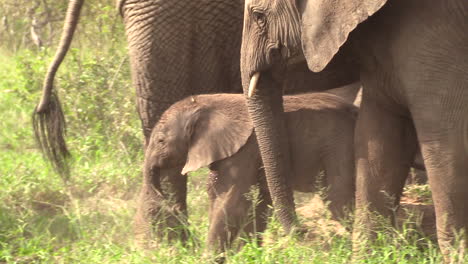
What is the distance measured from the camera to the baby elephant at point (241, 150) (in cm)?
420

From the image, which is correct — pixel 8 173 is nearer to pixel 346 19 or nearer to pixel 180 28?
pixel 180 28

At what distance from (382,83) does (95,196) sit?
6.08 feet

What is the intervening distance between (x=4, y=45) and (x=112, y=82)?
237 cm

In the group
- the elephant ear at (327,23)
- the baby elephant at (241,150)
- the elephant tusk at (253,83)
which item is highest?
the elephant ear at (327,23)

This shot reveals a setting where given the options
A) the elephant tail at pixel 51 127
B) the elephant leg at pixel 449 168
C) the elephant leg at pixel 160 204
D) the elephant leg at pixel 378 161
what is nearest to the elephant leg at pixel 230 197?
the elephant leg at pixel 160 204

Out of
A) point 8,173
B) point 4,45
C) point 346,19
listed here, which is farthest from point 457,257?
point 4,45

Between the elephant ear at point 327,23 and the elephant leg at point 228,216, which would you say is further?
the elephant leg at point 228,216

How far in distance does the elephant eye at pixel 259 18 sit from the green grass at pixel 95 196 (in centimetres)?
75

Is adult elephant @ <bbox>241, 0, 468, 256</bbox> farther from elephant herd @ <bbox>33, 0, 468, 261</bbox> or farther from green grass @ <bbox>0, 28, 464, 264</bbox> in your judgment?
green grass @ <bbox>0, 28, 464, 264</bbox>

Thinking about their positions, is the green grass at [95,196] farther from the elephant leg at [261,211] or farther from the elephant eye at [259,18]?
the elephant eye at [259,18]

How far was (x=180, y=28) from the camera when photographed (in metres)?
4.54

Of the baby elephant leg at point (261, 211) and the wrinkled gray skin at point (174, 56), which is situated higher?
the wrinkled gray skin at point (174, 56)

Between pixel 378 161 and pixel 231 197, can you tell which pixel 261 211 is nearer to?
pixel 231 197

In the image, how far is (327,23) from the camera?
3.70 meters
